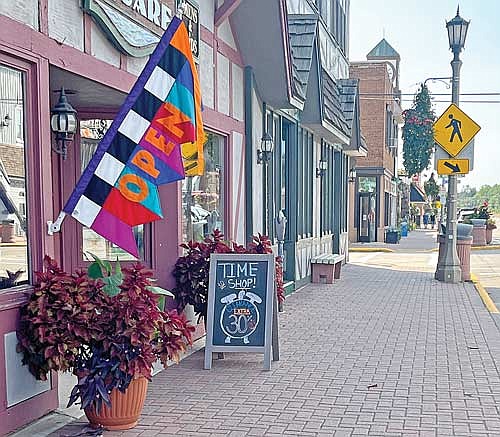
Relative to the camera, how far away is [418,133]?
109 ft

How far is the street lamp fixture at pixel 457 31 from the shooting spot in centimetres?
1432

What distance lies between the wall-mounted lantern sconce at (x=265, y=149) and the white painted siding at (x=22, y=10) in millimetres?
5855

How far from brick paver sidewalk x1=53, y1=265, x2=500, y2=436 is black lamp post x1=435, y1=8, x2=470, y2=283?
4.16 metres

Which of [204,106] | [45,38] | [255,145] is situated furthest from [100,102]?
[255,145]

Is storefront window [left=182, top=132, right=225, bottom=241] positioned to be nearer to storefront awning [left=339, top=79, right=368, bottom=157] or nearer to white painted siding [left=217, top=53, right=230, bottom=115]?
white painted siding [left=217, top=53, right=230, bottom=115]

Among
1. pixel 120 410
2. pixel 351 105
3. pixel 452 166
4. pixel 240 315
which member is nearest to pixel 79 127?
pixel 240 315

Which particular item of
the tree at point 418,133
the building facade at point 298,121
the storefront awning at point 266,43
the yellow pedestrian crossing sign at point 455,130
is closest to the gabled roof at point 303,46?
the building facade at point 298,121

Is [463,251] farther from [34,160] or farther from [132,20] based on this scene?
[34,160]

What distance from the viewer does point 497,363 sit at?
23.5 ft

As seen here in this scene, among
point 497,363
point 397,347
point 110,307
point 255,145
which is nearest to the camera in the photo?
point 110,307

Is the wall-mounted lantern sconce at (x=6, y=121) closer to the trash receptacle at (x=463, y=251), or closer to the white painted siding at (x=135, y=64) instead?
the white painted siding at (x=135, y=64)

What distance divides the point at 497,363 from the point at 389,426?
2677 mm

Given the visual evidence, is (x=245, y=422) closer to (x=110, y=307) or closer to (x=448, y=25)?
(x=110, y=307)

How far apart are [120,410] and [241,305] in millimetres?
2104
